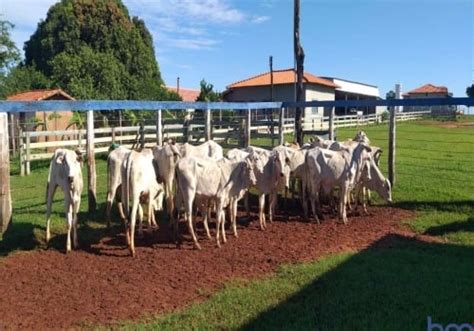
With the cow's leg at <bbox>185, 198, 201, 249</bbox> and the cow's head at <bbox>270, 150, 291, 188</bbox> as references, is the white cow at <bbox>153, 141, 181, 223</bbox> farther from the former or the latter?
the cow's head at <bbox>270, 150, 291, 188</bbox>

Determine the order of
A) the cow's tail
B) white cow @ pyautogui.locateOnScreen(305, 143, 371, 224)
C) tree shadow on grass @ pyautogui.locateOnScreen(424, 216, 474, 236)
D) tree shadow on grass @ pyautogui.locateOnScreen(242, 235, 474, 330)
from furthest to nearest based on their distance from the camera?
white cow @ pyautogui.locateOnScreen(305, 143, 371, 224) < tree shadow on grass @ pyautogui.locateOnScreen(424, 216, 474, 236) < the cow's tail < tree shadow on grass @ pyautogui.locateOnScreen(242, 235, 474, 330)

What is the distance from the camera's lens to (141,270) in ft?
24.0

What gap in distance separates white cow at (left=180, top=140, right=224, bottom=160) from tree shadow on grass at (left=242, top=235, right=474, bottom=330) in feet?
12.3

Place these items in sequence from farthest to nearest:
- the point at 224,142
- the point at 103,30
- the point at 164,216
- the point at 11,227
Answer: the point at 103,30 → the point at 224,142 → the point at 164,216 → the point at 11,227

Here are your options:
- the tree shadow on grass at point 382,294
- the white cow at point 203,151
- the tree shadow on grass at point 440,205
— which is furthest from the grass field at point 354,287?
the white cow at point 203,151

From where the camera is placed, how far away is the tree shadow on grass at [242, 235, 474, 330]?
5.54m

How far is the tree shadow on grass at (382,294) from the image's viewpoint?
5.54 meters

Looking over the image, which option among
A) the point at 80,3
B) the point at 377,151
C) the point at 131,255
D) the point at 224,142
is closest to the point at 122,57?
the point at 80,3

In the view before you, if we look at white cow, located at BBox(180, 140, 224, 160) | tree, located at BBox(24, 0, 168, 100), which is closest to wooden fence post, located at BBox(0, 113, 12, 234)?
white cow, located at BBox(180, 140, 224, 160)

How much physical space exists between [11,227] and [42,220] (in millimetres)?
1026

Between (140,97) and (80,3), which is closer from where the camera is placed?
(140,97)

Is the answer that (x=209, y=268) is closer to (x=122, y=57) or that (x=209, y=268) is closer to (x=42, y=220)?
(x=42, y=220)

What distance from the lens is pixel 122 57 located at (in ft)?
140

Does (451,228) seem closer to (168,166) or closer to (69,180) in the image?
(168,166)
